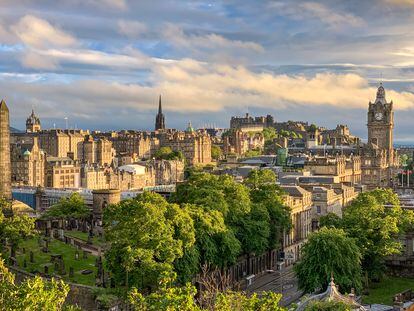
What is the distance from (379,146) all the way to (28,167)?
100 meters

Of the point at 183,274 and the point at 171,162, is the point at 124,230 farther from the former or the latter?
the point at 171,162

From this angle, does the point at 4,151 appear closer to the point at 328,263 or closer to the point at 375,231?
the point at 328,263

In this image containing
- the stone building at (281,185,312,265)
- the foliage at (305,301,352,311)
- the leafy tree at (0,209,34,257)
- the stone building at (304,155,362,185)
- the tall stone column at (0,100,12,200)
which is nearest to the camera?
the foliage at (305,301,352,311)

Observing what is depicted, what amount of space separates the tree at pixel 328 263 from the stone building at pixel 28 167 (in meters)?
105

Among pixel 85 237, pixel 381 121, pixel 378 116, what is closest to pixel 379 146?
pixel 381 121

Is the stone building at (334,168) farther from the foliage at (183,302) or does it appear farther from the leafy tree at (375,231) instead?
the foliage at (183,302)

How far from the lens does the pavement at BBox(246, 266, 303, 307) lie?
65144 mm

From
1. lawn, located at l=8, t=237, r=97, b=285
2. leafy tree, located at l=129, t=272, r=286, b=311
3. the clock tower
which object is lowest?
lawn, located at l=8, t=237, r=97, b=285

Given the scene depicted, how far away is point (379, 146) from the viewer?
190125 millimetres

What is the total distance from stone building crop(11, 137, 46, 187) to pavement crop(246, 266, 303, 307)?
8820 centimetres

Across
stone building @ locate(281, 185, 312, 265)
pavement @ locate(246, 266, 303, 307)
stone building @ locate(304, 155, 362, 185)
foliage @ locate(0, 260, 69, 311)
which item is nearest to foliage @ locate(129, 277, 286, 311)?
foliage @ locate(0, 260, 69, 311)

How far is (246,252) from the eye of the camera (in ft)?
239

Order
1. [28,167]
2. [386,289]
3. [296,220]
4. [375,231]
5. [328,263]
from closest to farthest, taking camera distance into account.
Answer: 1. [328,263]
2. [386,289]
3. [375,231]
4. [296,220]
5. [28,167]

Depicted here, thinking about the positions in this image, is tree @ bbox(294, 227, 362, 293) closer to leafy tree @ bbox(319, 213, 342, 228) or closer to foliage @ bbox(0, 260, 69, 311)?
leafy tree @ bbox(319, 213, 342, 228)
